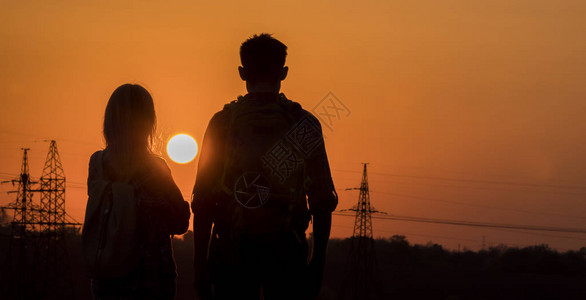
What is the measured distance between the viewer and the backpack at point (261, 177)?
6.49 m

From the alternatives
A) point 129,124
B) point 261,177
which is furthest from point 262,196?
point 129,124

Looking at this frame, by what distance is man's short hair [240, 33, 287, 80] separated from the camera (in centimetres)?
677

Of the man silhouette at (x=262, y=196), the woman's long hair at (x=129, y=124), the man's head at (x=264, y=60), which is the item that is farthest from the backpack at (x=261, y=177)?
the woman's long hair at (x=129, y=124)

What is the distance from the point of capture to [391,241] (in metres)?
176

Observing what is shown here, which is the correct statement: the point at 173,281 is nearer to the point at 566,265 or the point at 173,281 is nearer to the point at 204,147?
the point at 204,147

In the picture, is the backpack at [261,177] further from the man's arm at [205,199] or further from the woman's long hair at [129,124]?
the woman's long hair at [129,124]

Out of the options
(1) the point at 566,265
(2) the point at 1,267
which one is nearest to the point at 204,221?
(2) the point at 1,267

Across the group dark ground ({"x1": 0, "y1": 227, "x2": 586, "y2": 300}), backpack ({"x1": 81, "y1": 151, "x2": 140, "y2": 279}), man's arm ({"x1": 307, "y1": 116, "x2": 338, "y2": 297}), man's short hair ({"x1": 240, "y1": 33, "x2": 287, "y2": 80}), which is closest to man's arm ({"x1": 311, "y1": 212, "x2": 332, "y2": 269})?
man's arm ({"x1": 307, "y1": 116, "x2": 338, "y2": 297})

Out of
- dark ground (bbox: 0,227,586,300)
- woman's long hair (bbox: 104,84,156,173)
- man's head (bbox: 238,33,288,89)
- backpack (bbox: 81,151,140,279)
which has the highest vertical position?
man's head (bbox: 238,33,288,89)

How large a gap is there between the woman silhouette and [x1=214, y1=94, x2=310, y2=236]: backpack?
54cm

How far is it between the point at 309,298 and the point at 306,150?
1275mm

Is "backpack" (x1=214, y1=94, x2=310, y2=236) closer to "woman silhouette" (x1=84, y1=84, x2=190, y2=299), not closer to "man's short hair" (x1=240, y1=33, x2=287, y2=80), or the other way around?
"man's short hair" (x1=240, y1=33, x2=287, y2=80)

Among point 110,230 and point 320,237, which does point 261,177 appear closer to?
point 320,237

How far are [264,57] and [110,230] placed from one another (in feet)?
6.78
